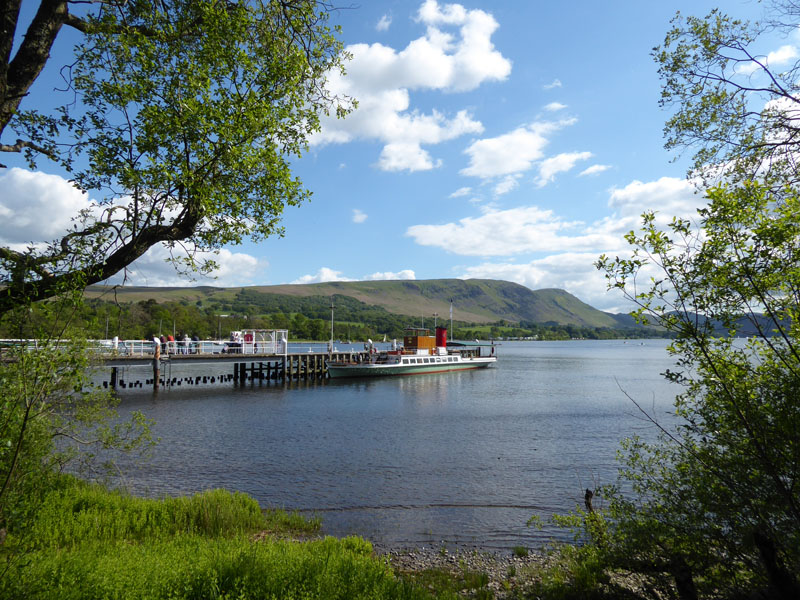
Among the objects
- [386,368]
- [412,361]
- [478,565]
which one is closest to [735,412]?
[478,565]

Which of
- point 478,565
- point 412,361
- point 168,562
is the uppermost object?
point 168,562

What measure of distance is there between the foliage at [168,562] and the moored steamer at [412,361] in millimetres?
48397

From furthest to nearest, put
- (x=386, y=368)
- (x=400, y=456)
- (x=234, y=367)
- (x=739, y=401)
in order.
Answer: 1. (x=386, y=368)
2. (x=234, y=367)
3. (x=400, y=456)
4. (x=739, y=401)

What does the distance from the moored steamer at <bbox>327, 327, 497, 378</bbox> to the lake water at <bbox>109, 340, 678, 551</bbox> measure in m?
18.5

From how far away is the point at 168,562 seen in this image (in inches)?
246

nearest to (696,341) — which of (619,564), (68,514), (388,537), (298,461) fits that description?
(619,564)

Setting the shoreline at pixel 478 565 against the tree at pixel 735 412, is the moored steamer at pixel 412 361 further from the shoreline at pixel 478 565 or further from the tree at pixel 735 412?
the tree at pixel 735 412

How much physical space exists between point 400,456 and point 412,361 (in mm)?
43940

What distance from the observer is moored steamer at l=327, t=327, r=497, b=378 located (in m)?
59.7

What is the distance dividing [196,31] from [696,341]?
776 centimetres

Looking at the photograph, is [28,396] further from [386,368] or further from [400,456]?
[386,368]

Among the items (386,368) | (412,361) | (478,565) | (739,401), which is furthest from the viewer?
(412,361)

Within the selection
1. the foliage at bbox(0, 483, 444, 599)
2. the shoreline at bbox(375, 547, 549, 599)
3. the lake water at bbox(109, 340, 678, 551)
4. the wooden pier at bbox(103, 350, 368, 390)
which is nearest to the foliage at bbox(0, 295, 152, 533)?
the foliage at bbox(0, 483, 444, 599)

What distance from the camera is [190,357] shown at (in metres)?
42.8
